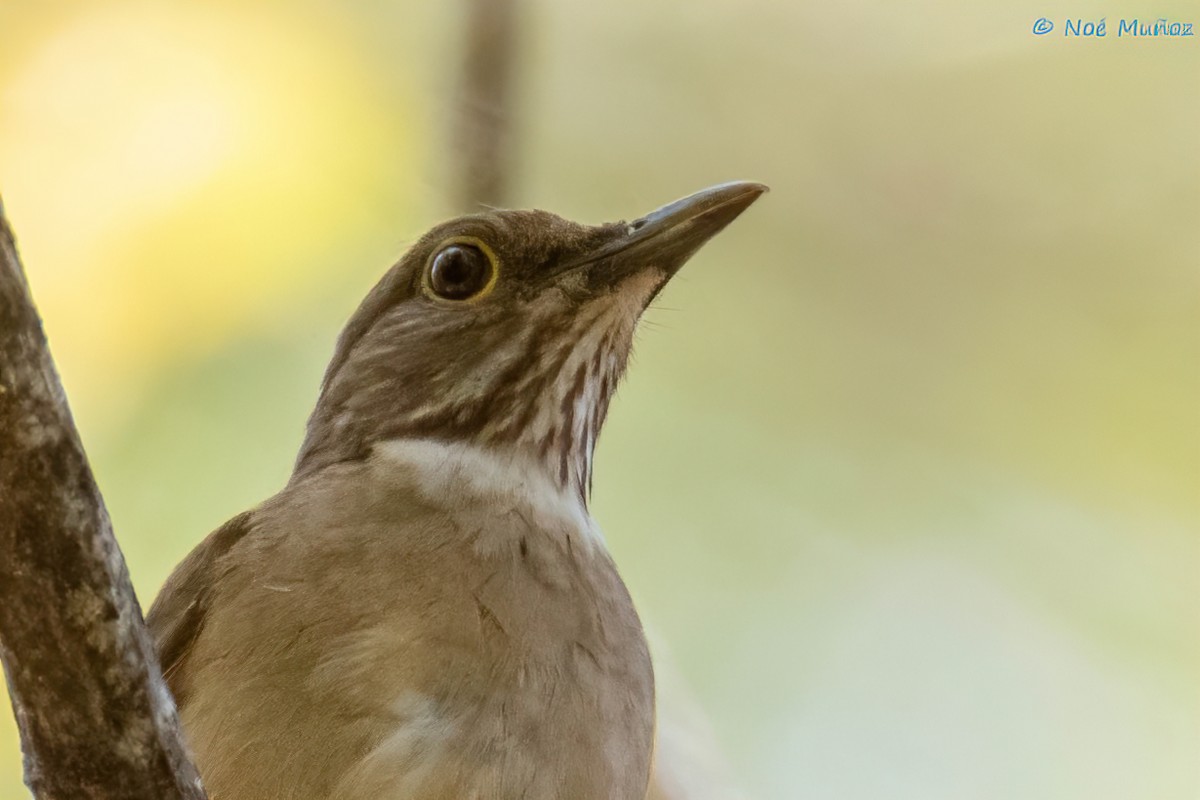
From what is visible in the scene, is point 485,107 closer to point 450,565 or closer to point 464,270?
point 464,270

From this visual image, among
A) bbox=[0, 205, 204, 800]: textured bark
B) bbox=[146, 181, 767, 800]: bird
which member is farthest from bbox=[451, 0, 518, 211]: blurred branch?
bbox=[0, 205, 204, 800]: textured bark

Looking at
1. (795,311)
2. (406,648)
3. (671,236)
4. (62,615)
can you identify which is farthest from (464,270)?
(795,311)

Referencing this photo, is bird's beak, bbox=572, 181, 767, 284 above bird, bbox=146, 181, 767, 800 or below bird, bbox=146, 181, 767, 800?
above

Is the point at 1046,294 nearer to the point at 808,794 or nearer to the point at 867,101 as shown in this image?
the point at 867,101

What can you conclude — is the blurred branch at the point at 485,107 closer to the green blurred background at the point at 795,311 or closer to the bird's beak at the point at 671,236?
the green blurred background at the point at 795,311

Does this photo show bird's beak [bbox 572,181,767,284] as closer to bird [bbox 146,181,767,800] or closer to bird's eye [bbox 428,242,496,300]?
bird [bbox 146,181,767,800]

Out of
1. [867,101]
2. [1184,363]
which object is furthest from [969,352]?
[867,101]
